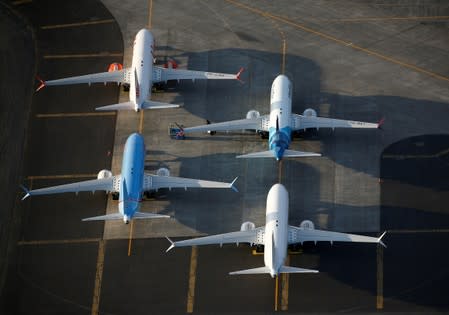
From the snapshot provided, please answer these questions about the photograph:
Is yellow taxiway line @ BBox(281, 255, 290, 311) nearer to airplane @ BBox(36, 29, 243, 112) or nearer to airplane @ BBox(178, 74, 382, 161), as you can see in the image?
airplane @ BBox(178, 74, 382, 161)

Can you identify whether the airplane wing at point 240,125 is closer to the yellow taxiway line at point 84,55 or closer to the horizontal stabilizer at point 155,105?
the horizontal stabilizer at point 155,105

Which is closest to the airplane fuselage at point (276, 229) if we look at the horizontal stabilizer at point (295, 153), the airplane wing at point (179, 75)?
the horizontal stabilizer at point (295, 153)

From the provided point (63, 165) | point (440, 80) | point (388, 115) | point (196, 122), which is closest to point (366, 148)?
point (388, 115)

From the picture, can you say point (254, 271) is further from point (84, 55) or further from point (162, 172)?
point (84, 55)

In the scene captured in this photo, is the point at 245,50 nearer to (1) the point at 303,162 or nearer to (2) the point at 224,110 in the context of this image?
(2) the point at 224,110

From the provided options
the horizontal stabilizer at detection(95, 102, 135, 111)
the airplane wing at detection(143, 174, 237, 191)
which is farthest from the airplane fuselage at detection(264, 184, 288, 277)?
the horizontal stabilizer at detection(95, 102, 135, 111)
